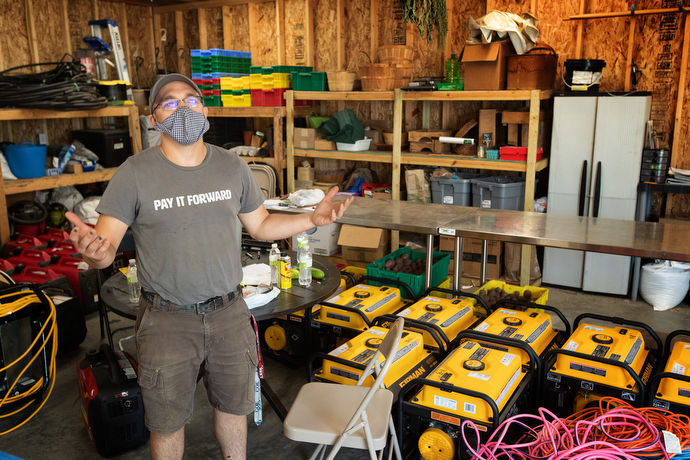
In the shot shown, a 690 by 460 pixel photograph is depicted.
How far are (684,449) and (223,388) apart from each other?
5.99ft

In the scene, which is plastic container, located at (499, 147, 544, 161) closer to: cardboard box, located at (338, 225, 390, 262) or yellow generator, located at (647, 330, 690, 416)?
cardboard box, located at (338, 225, 390, 262)

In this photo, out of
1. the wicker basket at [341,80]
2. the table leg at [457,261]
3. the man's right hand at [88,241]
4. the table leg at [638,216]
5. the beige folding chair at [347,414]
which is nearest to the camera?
the man's right hand at [88,241]

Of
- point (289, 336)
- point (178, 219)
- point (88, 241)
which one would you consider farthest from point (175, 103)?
point (289, 336)

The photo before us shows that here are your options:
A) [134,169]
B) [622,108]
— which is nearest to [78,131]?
[134,169]

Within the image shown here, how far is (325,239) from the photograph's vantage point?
597 centimetres

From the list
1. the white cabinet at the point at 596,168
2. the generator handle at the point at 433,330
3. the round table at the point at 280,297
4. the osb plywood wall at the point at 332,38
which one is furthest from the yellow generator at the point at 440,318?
the osb plywood wall at the point at 332,38

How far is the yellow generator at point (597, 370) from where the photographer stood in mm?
2555

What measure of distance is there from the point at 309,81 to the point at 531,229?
10.5ft

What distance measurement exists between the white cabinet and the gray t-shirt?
12.9ft

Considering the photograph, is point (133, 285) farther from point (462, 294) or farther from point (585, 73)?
point (585, 73)

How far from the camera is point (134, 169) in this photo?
2.08 m

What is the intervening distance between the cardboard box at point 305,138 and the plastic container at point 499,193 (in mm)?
1806

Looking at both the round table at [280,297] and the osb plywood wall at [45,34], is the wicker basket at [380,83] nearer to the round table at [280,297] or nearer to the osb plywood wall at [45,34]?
the round table at [280,297]

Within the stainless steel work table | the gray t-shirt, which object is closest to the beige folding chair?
the gray t-shirt
